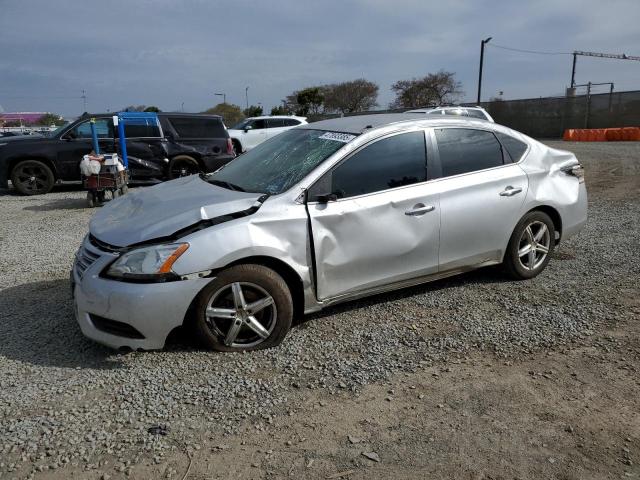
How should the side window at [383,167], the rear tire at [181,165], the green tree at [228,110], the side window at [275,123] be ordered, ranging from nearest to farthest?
1. the side window at [383,167]
2. the rear tire at [181,165]
3. the side window at [275,123]
4. the green tree at [228,110]

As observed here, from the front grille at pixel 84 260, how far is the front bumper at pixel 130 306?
1.9 inches

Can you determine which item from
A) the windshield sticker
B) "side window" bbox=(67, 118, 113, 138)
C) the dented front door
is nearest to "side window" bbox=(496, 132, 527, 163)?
the dented front door

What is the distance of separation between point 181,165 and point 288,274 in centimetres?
890

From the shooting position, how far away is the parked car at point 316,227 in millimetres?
3373

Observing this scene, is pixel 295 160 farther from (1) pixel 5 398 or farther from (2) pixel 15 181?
(2) pixel 15 181

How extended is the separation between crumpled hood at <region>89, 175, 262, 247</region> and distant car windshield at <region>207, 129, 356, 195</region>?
21 cm

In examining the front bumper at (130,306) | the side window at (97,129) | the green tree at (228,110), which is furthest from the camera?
the green tree at (228,110)

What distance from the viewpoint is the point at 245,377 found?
10.8ft

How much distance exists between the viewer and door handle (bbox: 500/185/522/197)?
4.65m

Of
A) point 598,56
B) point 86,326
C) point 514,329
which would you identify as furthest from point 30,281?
point 598,56

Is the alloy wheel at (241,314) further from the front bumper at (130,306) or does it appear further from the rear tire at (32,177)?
the rear tire at (32,177)

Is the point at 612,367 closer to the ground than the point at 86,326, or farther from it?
closer to the ground

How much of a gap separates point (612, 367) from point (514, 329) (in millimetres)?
727

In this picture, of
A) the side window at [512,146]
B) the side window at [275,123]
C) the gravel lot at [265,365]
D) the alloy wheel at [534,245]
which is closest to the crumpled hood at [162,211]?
the gravel lot at [265,365]
